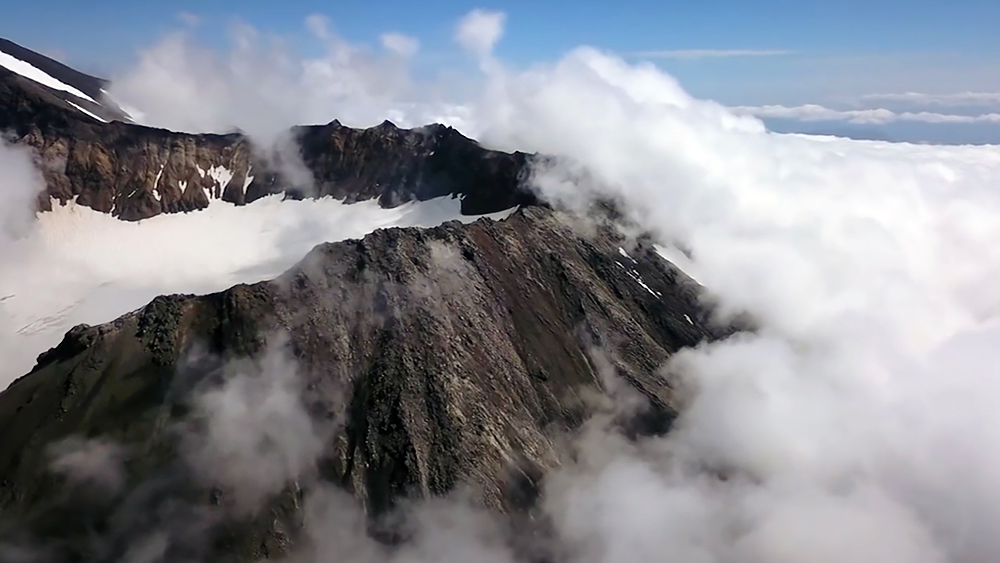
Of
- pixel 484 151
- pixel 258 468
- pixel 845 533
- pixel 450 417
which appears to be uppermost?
pixel 484 151

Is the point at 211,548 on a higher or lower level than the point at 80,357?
lower

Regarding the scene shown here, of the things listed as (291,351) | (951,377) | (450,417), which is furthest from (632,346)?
(951,377)

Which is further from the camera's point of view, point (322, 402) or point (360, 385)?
point (360, 385)

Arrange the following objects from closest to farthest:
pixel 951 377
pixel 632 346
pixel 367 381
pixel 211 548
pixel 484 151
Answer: pixel 211 548
pixel 367 381
pixel 632 346
pixel 951 377
pixel 484 151

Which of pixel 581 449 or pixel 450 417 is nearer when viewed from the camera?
pixel 450 417

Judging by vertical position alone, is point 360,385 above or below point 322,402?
above

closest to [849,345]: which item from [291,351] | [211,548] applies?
[291,351]

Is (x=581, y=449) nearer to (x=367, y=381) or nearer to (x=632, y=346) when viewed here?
(x=632, y=346)

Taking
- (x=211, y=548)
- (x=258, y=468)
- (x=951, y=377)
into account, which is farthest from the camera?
(x=951, y=377)
